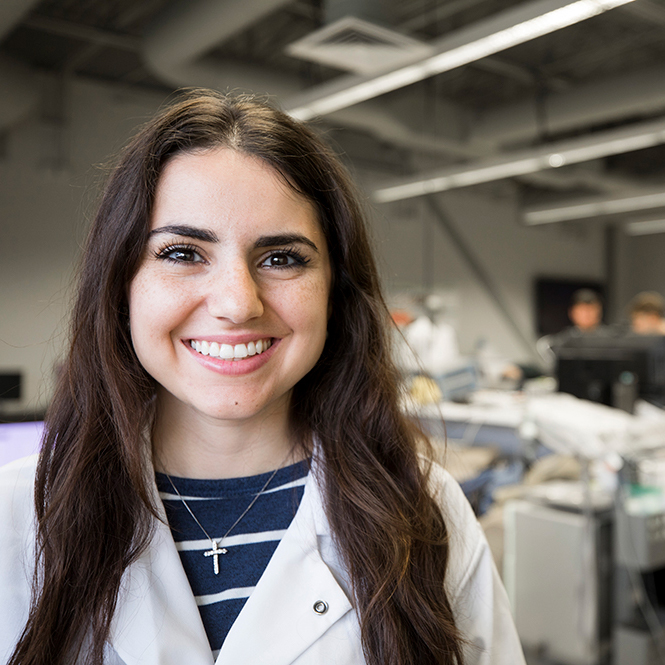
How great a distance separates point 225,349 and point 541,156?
4.84m

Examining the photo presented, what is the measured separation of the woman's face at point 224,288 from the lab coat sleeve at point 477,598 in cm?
40

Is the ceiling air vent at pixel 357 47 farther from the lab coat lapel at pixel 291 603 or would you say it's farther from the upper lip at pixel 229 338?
the lab coat lapel at pixel 291 603

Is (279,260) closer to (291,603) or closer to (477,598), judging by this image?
(291,603)

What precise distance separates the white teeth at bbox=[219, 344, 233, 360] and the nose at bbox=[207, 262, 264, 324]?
0.04 metres

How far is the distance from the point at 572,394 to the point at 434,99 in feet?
7.01

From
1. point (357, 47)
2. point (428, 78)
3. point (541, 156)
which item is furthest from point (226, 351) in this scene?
point (541, 156)

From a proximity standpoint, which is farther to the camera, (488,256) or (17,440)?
(488,256)

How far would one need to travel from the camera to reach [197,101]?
934 millimetres

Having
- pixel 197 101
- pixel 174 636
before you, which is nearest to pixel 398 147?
pixel 197 101

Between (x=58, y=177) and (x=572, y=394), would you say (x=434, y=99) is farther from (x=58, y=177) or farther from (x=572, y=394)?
(x=58, y=177)

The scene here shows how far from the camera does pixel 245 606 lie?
0.85 metres

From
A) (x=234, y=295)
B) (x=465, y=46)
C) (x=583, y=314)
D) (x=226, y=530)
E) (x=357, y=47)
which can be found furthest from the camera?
(x=583, y=314)

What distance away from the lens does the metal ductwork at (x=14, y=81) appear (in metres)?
1.70

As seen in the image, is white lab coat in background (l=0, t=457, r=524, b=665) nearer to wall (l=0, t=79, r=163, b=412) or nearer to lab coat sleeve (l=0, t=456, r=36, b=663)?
lab coat sleeve (l=0, t=456, r=36, b=663)
